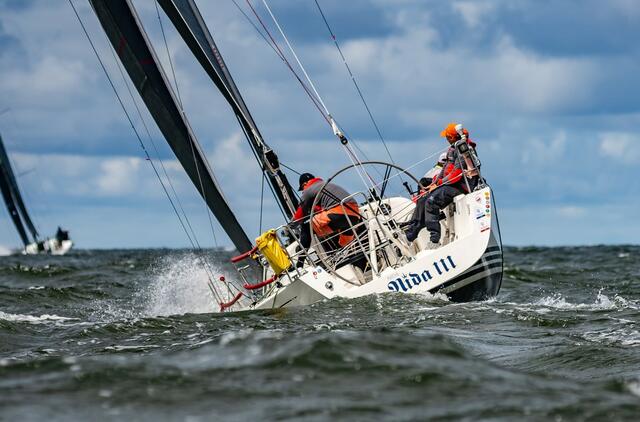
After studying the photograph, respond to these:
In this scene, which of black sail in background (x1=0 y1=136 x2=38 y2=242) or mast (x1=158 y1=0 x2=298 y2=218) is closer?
mast (x1=158 y1=0 x2=298 y2=218)

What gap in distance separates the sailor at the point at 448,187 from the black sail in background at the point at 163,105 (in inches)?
103

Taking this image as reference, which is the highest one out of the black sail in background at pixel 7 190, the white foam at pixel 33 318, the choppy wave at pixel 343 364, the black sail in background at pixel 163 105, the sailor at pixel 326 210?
the black sail in background at pixel 7 190

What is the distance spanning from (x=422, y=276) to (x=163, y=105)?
172 inches

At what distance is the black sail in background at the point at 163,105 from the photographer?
12719 mm

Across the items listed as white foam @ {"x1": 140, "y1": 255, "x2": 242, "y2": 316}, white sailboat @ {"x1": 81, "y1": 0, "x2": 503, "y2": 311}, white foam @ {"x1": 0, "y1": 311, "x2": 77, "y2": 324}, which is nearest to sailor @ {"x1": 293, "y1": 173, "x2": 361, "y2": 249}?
white sailboat @ {"x1": 81, "y1": 0, "x2": 503, "y2": 311}

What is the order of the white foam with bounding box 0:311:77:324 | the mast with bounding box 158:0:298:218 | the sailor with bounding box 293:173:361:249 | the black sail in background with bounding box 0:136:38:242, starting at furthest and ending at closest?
1. the black sail in background with bounding box 0:136:38:242
2. the mast with bounding box 158:0:298:218
3. the white foam with bounding box 0:311:77:324
4. the sailor with bounding box 293:173:361:249

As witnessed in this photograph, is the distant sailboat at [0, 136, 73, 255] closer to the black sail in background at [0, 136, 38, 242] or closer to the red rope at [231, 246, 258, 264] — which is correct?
Result: the black sail in background at [0, 136, 38, 242]

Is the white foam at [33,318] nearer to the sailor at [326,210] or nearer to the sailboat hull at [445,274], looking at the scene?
the sailboat hull at [445,274]

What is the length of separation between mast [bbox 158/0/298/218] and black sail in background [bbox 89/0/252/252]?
0.52 m

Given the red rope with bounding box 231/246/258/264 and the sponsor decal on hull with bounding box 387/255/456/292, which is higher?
the red rope with bounding box 231/246/258/264

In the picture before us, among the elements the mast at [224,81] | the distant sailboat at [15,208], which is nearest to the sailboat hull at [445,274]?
the mast at [224,81]

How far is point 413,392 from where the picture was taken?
5438 mm

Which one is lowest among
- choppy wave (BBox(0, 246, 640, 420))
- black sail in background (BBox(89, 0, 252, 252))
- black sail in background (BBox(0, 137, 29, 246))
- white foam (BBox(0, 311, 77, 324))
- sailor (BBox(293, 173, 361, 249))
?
choppy wave (BBox(0, 246, 640, 420))

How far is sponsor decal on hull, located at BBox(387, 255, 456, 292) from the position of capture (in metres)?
10.3
